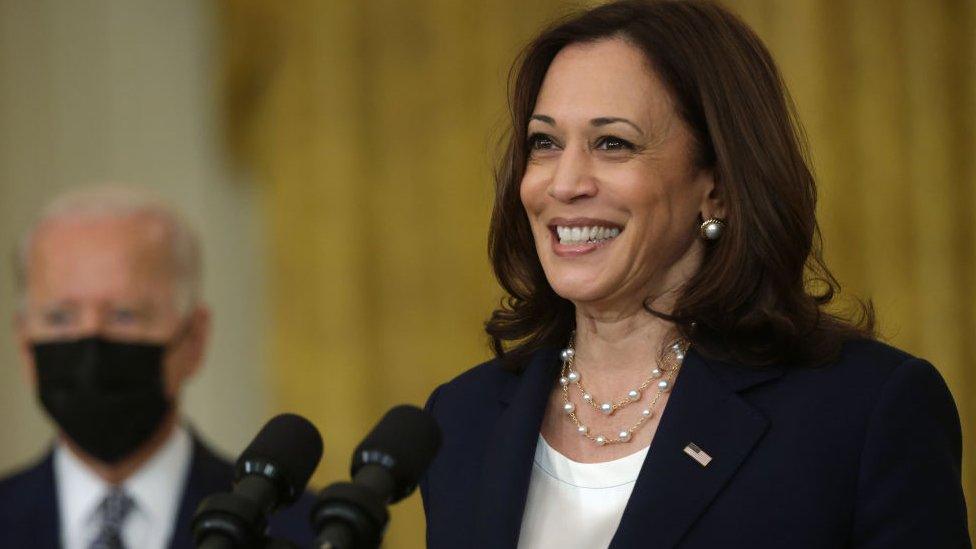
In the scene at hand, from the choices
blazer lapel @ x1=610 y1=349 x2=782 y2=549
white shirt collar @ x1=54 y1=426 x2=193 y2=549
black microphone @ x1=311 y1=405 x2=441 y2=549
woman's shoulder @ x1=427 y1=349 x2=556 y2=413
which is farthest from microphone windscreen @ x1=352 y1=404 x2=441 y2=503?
white shirt collar @ x1=54 y1=426 x2=193 y2=549

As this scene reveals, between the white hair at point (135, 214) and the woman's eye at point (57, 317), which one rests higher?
the white hair at point (135, 214)

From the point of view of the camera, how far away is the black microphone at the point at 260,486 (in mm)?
1613

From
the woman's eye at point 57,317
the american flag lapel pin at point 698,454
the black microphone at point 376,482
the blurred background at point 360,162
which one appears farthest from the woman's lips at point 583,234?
the blurred background at point 360,162

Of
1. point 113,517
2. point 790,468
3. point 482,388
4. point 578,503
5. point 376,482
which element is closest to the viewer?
point 376,482

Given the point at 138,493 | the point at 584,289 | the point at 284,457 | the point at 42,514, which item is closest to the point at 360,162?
the point at 138,493

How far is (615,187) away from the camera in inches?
92.2

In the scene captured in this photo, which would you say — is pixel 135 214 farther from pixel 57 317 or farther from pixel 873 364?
pixel 873 364

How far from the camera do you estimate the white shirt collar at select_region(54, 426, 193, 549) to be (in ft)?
11.3

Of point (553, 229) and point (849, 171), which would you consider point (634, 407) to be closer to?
point (553, 229)

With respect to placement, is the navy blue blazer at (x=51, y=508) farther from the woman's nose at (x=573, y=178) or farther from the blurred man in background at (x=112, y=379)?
the woman's nose at (x=573, y=178)

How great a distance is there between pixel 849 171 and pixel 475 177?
140 centimetres

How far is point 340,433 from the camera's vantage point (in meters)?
5.46

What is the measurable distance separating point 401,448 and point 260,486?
7.0 inches

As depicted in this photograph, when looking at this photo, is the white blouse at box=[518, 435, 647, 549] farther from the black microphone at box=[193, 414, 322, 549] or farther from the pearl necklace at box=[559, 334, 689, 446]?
the black microphone at box=[193, 414, 322, 549]
